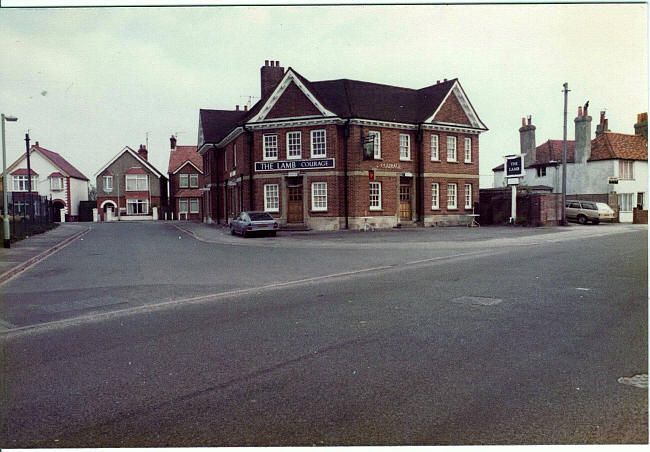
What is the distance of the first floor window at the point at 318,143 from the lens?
1214 inches

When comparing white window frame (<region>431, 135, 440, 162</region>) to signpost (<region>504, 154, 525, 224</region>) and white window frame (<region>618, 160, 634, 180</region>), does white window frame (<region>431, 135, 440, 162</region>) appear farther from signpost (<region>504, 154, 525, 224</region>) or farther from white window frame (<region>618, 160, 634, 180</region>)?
white window frame (<region>618, 160, 634, 180</region>)

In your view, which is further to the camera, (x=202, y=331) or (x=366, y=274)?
(x=366, y=274)

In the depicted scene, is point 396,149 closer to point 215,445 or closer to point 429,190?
point 429,190

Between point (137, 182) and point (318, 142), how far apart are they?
40501 mm

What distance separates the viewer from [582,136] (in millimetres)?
37375

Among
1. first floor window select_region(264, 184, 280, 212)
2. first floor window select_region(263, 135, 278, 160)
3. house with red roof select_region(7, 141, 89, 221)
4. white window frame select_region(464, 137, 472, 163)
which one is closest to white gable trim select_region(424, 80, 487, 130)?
white window frame select_region(464, 137, 472, 163)

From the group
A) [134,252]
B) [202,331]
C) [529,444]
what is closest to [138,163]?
[134,252]

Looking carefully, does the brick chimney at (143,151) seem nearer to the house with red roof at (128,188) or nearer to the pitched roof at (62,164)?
the house with red roof at (128,188)

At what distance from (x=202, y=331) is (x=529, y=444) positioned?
4474 mm

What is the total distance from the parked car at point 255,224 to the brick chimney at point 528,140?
28.6 m

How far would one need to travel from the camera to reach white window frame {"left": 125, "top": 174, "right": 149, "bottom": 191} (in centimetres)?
6338

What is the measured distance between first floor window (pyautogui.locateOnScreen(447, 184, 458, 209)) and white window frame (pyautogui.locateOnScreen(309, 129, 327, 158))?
984 cm

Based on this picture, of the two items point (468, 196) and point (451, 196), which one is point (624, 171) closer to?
point (468, 196)

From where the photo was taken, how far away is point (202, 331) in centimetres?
673
